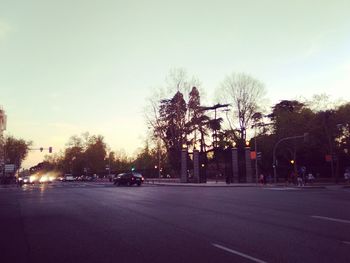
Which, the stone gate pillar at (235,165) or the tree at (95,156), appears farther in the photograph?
the tree at (95,156)

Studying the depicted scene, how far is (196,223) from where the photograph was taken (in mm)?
12742

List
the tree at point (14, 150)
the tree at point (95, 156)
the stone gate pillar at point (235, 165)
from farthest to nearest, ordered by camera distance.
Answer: the tree at point (95, 156)
the tree at point (14, 150)
the stone gate pillar at point (235, 165)

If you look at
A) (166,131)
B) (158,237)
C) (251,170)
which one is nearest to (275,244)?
(158,237)

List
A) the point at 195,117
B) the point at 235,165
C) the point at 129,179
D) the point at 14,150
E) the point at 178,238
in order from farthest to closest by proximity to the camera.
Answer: the point at 14,150
the point at 195,117
the point at 235,165
the point at 129,179
the point at 178,238

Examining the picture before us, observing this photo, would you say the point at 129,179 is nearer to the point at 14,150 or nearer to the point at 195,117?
the point at 195,117

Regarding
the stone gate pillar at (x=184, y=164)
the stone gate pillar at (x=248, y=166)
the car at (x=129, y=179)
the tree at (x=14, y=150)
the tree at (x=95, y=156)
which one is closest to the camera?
the car at (x=129, y=179)

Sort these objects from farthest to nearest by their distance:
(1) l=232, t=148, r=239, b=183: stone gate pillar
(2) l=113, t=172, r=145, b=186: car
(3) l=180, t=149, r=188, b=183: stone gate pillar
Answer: (3) l=180, t=149, r=188, b=183: stone gate pillar
(1) l=232, t=148, r=239, b=183: stone gate pillar
(2) l=113, t=172, r=145, b=186: car

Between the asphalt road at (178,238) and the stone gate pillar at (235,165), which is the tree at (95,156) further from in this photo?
the asphalt road at (178,238)

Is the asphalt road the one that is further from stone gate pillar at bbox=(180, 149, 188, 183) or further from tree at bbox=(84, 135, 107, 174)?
tree at bbox=(84, 135, 107, 174)

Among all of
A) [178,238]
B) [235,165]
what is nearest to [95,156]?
[235,165]

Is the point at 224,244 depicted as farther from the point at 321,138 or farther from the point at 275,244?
the point at 321,138

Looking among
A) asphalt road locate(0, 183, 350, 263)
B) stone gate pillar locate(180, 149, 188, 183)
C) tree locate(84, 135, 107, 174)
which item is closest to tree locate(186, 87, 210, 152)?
stone gate pillar locate(180, 149, 188, 183)

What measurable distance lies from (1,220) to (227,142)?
63161mm

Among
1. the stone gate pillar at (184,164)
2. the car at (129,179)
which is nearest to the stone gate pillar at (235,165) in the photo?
the stone gate pillar at (184,164)
